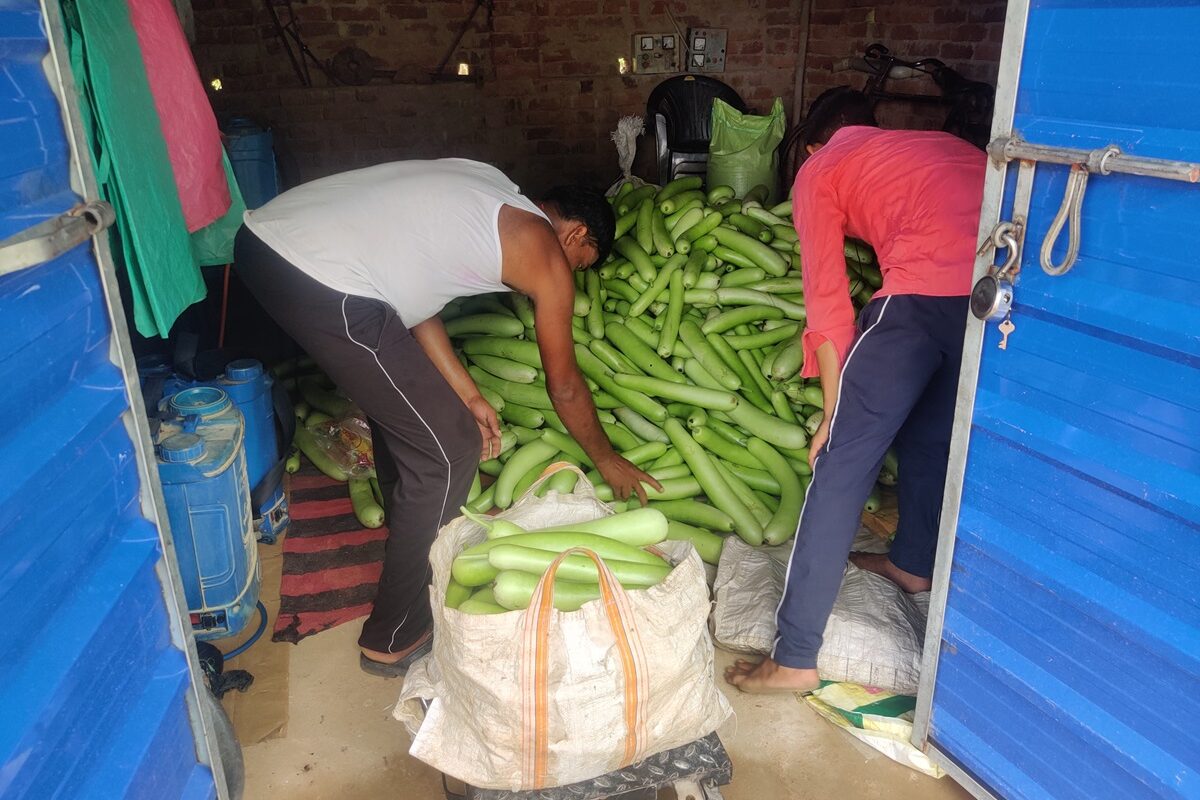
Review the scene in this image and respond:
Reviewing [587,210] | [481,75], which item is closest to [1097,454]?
[587,210]

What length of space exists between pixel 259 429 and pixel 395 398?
3.63 feet

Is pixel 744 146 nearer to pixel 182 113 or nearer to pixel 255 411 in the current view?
pixel 255 411

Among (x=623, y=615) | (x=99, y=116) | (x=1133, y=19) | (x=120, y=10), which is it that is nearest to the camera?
(x=1133, y=19)

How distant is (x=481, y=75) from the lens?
6.58 metres

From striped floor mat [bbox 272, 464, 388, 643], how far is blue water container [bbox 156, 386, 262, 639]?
182mm

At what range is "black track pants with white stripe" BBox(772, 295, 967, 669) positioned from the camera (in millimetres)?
2314

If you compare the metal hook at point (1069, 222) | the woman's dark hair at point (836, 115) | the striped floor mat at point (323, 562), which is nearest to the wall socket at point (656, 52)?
the woman's dark hair at point (836, 115)

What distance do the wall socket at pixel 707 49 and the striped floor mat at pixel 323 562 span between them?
4.38m

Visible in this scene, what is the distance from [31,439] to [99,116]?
990 millimetres

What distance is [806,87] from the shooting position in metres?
6.34

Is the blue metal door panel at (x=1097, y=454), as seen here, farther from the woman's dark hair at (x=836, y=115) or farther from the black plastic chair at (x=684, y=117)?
the black plastic chair at (x=684, y=117)

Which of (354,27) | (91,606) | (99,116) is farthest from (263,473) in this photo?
(354,27)

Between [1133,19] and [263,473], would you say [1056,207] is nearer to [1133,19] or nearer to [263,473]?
[1133,19]

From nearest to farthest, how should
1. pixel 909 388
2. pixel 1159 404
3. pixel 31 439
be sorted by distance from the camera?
1. pixel 31 439
2. pixel 1159 404
3. pixel 909 388
